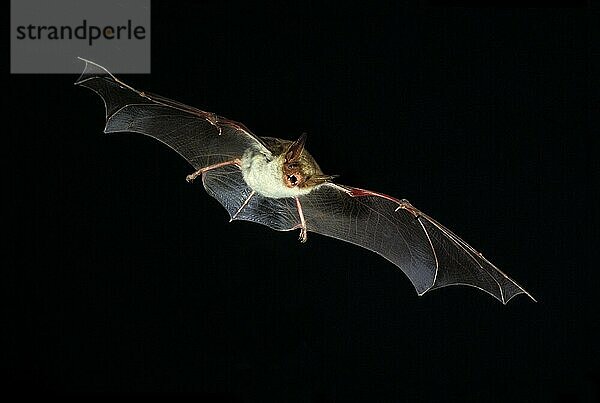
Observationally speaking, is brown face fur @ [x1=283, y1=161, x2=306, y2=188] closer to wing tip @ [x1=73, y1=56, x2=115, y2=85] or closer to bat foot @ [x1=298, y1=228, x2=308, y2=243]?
bat foot @ [x1=298, y1=228, x2=308, y2=243]

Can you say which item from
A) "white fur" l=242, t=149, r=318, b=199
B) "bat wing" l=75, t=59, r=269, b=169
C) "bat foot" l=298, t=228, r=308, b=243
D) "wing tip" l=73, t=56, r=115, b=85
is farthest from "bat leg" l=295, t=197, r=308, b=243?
"wing tip" l=73, t=56, r=115, b=85

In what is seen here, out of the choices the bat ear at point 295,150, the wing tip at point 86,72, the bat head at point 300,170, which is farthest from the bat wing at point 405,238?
the wing tip at point 86,72

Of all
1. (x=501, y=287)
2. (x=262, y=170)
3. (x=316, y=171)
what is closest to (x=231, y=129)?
(x=262, y=170)

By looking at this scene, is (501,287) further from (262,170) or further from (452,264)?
(262,170)

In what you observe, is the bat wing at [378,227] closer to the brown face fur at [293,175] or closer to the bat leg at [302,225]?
the bat leg at [302,225]

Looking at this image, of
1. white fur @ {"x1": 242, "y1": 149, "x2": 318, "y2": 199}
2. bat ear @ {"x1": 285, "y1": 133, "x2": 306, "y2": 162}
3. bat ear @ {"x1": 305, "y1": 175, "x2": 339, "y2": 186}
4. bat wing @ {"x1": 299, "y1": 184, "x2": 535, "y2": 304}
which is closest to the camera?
bat ear @ {"x1": 285, "y1": 133, "x2": 306, "y2": 162}

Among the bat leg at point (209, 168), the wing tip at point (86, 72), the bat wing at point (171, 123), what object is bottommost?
the bat leg at point (209, 168)
